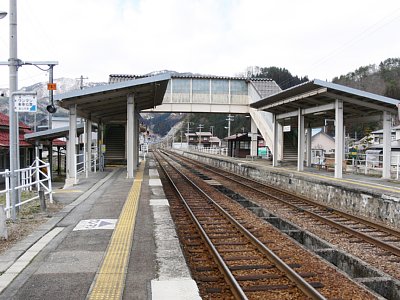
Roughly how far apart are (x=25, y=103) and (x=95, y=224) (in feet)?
9.29

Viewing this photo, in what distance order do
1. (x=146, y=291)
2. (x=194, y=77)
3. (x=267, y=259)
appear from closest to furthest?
1. (x=146, y=291)
2. (x=267, y=259)
3. (x=194, y=77)

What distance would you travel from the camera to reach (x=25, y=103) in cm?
841

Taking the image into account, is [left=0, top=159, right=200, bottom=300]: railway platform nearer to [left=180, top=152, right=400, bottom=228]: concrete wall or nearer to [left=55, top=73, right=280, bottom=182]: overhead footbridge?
[left=180, top=152, right=400, bottom=228]: concrete wall

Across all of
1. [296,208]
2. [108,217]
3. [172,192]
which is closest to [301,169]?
[172,192]

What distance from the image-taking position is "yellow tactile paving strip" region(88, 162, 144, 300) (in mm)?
4453

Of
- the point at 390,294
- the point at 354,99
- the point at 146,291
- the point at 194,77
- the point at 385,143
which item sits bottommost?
the point at 390,294

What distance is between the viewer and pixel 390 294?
596 cm

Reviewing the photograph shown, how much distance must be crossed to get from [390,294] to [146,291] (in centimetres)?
365

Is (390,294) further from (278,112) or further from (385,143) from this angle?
(278,112)

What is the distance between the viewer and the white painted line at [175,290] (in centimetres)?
438

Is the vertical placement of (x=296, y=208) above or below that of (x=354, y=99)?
below

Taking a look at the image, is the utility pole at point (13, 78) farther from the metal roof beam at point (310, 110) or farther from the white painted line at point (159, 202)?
the metal roof beam at point (310, 110)

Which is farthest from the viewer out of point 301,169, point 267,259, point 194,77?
point 194,77

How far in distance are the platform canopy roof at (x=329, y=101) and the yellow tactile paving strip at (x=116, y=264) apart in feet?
37.3
